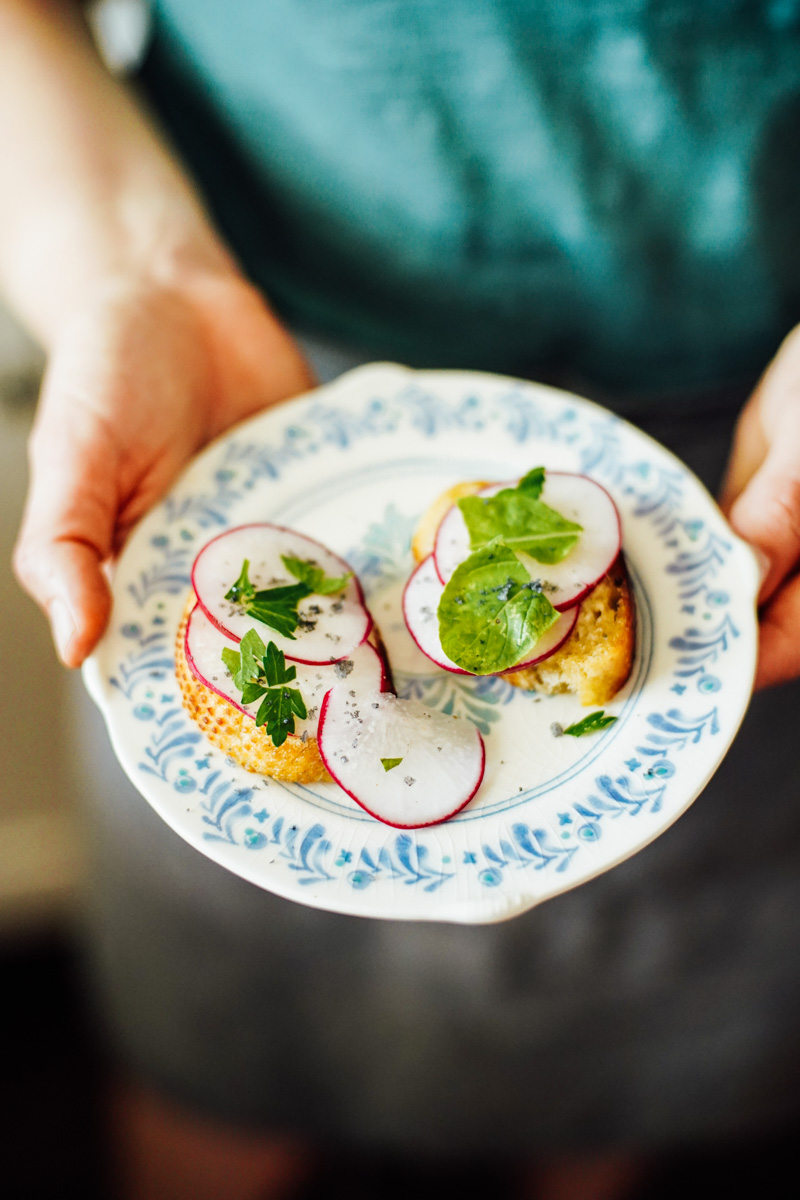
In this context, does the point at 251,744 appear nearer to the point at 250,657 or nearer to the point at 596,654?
the point at 250,657

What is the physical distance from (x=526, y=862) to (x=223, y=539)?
526 mm

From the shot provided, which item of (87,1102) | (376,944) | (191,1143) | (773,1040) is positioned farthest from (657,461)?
(87,1102)

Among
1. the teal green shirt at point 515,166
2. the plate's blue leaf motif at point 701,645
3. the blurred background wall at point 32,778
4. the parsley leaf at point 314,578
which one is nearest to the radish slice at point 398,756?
the parsley leaf at point 314,578

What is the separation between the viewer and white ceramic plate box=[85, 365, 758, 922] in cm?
91

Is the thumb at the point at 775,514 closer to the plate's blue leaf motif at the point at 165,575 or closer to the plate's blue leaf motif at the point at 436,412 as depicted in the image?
the plate's blue leaf motif at the point at 436,412

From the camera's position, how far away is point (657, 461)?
1.23 meters

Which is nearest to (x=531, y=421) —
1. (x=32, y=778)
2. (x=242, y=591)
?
(x=242, y=591)

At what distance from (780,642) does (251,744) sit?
64cm

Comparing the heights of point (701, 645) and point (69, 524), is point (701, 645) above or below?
below

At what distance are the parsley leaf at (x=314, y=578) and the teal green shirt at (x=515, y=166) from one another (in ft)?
1.96

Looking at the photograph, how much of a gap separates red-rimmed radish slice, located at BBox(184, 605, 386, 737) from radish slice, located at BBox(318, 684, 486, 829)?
2 cm

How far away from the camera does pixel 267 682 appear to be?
1.00 meters

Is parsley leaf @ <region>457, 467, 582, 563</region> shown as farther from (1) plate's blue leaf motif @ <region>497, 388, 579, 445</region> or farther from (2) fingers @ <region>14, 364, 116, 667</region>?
(2) fingers @ <region>14, 364, 116, 667</region>

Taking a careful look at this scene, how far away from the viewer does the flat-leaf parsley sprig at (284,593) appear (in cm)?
106
